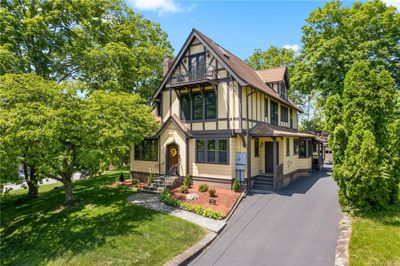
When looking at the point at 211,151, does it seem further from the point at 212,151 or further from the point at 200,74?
the point at 200,74

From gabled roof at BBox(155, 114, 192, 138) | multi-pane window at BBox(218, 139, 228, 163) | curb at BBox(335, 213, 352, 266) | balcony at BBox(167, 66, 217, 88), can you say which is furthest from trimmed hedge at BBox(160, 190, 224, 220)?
balcony at BBox(167, 66, 217, 88)

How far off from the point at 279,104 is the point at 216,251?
1625cm

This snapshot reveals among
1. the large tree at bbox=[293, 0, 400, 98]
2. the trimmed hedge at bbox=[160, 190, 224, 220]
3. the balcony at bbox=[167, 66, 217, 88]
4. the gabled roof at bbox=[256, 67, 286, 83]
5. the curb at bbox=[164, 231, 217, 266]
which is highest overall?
the large tree at bbox=[293, 0, 400, 98]

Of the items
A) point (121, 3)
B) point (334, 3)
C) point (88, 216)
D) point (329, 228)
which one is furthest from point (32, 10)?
point (334, 3)

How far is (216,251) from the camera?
893 cm

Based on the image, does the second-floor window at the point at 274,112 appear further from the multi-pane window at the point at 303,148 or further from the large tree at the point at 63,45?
the large tree at the point at 63,45

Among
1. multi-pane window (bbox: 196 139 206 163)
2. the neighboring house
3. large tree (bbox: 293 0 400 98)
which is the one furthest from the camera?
large tree (bbox: 293 0 400 98)

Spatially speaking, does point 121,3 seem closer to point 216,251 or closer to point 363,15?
point 363,15

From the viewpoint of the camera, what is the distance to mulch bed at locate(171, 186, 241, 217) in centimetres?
1238

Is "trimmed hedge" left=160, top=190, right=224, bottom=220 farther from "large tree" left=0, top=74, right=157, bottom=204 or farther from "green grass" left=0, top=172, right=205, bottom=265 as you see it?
"large tree" left=0, top=74, right=157, bottom=204

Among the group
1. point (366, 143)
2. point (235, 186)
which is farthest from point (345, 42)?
point (235, 186)

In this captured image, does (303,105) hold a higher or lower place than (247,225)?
higher

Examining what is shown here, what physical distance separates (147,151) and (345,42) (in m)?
21.8

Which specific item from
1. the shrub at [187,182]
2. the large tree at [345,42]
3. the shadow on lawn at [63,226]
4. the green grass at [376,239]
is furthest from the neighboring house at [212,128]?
the large tree at [345,42]
